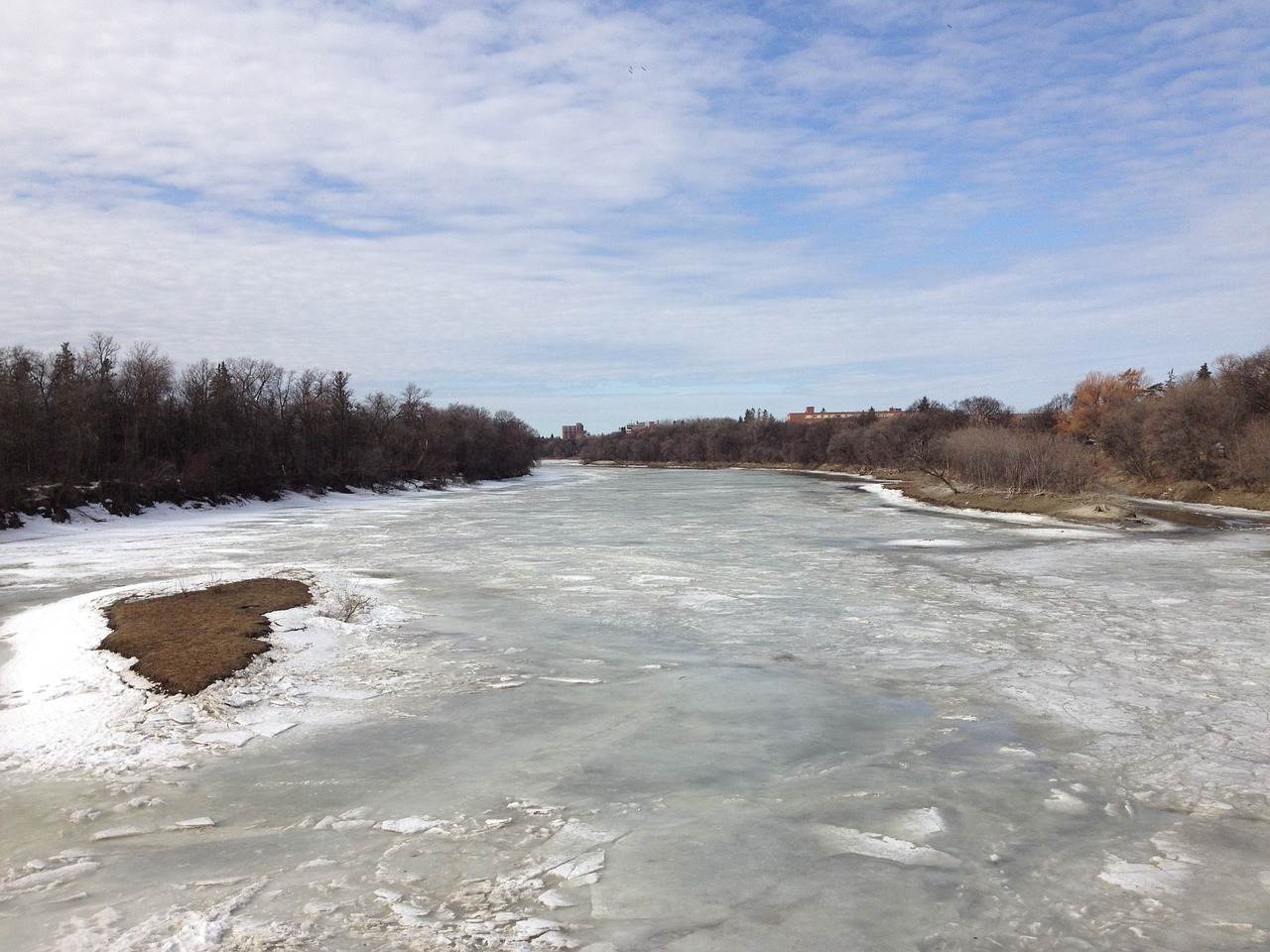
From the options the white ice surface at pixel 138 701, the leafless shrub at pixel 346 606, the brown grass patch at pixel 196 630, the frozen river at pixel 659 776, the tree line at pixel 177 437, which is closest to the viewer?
the frozen river at pixel 659 776

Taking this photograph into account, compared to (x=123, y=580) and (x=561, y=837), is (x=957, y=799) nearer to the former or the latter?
(x=561, y=837)

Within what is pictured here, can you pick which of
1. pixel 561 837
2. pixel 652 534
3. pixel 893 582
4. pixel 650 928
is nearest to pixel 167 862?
pixel 561 837

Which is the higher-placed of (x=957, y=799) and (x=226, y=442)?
(x=226, y=442)

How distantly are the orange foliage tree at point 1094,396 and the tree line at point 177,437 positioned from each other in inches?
2414

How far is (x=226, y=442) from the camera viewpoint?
146ft

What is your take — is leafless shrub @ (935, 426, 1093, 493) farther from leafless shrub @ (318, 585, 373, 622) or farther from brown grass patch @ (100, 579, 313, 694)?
brown grass patch @ (100, 579, 313, 694)

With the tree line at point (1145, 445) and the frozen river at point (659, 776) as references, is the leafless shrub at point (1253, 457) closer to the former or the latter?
the tree line at point (1145, 445)

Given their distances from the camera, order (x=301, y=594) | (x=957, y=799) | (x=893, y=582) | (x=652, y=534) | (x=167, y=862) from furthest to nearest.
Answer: (x=652, y=534) < (x=893, y=582) < (x=301, y=594) < (x=957, y=799) < (x=167, y=862)

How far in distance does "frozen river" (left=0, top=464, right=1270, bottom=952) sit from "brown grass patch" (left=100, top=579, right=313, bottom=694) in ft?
1.02

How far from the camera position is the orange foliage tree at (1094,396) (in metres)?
82.6

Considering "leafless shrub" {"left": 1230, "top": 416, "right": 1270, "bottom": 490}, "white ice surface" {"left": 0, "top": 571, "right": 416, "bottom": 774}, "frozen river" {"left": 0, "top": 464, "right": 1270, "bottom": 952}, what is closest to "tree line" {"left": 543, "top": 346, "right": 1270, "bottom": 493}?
"leafless shrub" {"left": 1230, "top": 416, "right": 1270, "bottom": 490}

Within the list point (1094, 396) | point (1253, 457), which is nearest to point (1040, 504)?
point (1253, 457)

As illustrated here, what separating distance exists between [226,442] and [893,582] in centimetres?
3890

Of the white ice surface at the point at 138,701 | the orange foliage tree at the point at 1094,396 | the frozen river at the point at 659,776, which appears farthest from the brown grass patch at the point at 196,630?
the orange foliage tree at the point at 1094,396
